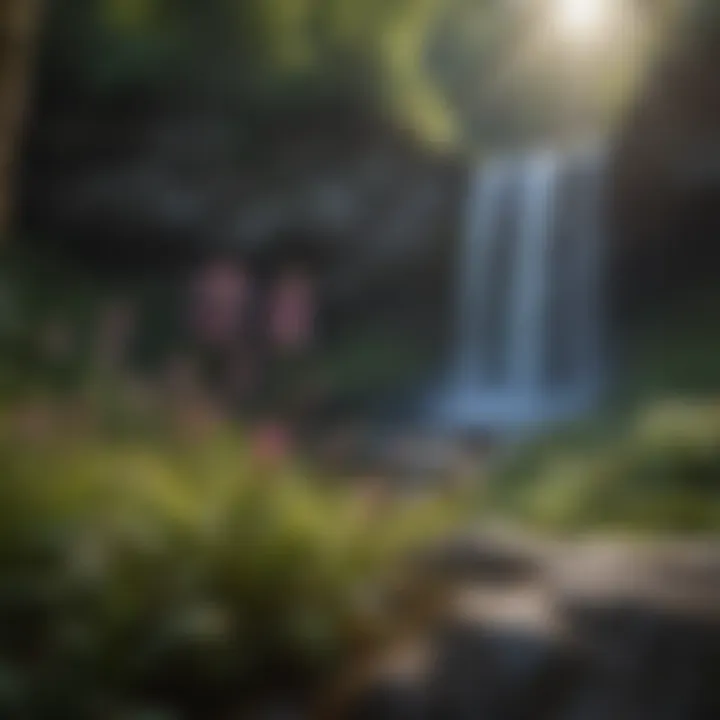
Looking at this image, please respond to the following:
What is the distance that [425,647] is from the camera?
45.7 inches

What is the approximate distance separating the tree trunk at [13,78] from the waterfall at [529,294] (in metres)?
0.59

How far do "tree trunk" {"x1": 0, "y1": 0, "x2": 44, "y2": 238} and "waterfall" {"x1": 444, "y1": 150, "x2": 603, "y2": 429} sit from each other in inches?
23.2

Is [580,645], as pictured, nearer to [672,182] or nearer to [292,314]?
[292,314]

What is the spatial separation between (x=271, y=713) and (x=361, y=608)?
144 mm

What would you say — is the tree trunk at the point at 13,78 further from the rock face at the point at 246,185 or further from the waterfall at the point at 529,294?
the waterfall at the point at 529,294

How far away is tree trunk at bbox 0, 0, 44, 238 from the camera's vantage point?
4.49 feet

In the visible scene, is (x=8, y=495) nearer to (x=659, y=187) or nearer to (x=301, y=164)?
(x=301, y=164)

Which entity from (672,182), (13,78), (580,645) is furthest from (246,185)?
(580,645)

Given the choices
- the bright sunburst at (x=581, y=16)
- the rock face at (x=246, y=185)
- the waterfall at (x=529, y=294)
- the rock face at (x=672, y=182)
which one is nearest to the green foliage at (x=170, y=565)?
the waterfall at (x=529, y=294)

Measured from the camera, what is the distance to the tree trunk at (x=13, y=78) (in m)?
1.37

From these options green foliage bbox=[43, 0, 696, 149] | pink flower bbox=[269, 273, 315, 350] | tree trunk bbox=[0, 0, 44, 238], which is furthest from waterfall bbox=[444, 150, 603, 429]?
tree trunk bbox=[0, 0, 44, 238]

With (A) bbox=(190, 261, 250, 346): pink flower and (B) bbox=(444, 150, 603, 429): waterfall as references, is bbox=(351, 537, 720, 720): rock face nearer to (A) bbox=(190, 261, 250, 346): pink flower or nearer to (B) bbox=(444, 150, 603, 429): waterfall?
(B) bbox=(444, 150, 603, 429): waterfall

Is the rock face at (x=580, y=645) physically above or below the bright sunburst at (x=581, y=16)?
below

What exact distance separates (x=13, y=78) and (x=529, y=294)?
72cm
